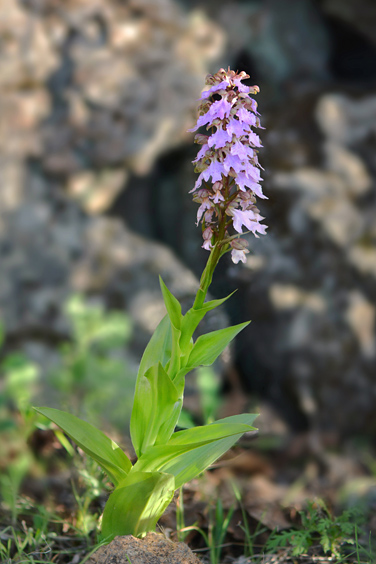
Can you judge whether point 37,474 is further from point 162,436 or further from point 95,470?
point 162,436

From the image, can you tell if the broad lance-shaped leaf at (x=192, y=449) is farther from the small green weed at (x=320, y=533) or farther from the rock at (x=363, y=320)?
the rock at (x=363, y=320)

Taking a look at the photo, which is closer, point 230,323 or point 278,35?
point 230,323

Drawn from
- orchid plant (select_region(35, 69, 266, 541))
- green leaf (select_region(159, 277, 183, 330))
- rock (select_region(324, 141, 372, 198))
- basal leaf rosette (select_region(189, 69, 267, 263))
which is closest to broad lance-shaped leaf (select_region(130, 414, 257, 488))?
orchid plant (select_region(35, 69, 266, 541))

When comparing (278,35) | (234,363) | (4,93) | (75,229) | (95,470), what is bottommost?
(95,470)

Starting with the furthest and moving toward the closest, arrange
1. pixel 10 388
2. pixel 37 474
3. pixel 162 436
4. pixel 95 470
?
pixel 10 388, pixel 37 474, pixel 95 470, pixel 162 436

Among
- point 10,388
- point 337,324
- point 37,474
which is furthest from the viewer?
point 337,324

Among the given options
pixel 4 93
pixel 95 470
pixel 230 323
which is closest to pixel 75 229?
pixel 4 93

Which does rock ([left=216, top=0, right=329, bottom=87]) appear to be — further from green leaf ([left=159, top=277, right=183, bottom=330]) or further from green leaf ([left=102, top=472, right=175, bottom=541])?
green leaf ([left=102, top=472, right=175, bottom=541])
